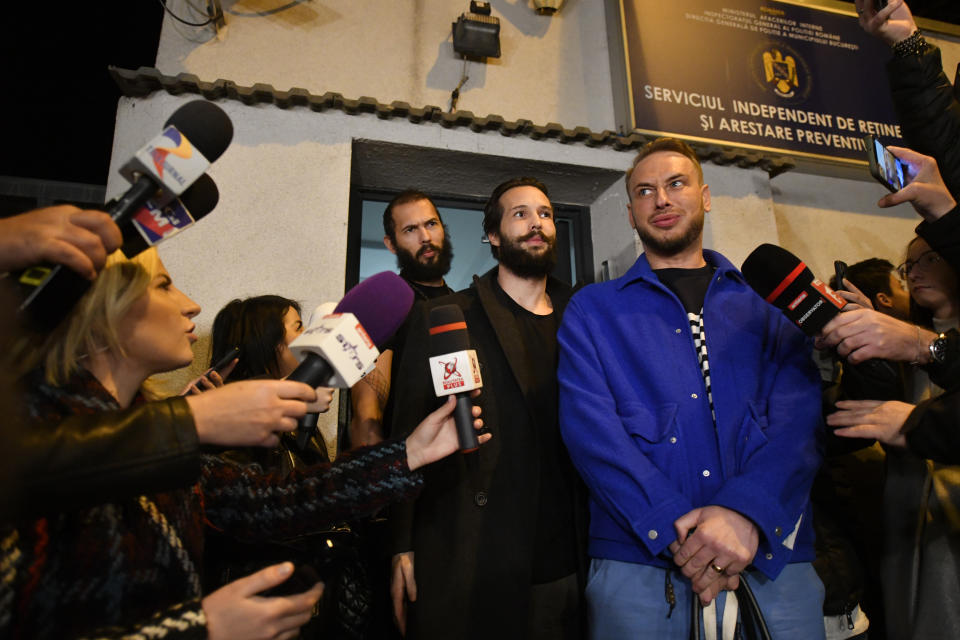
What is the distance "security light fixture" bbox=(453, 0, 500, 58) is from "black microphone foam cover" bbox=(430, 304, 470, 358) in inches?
120

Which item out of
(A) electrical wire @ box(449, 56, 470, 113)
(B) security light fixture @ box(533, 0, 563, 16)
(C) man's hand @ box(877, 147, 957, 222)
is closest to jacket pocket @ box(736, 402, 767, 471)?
(C) man's hand @ box(877, 147, 957, 222)

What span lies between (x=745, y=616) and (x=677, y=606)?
0.18 metres

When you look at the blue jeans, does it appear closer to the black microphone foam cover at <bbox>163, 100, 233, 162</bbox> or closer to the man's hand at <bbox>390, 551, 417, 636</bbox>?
the man's hand at <bbox>390, 551, 417, 636</bbox>

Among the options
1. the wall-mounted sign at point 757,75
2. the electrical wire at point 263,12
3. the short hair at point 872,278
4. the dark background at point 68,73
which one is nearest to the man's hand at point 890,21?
the short hair at point 872,278

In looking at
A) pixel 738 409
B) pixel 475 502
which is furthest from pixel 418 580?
pixel 738 409

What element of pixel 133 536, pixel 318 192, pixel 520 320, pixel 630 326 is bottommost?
pixel 133 536

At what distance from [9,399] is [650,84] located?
4.31m

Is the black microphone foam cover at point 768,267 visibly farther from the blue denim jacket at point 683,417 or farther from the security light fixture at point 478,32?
the security light fixture at point 478,32

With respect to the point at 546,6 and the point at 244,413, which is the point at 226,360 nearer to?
the point at 244,413

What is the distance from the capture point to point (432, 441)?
1649 millimetres

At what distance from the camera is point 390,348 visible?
9.12 ft

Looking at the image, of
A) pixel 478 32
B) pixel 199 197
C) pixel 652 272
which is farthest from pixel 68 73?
pixel 652 272

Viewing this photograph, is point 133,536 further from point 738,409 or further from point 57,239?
point 738,409

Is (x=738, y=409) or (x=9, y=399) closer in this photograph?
(x=9, y=399)
